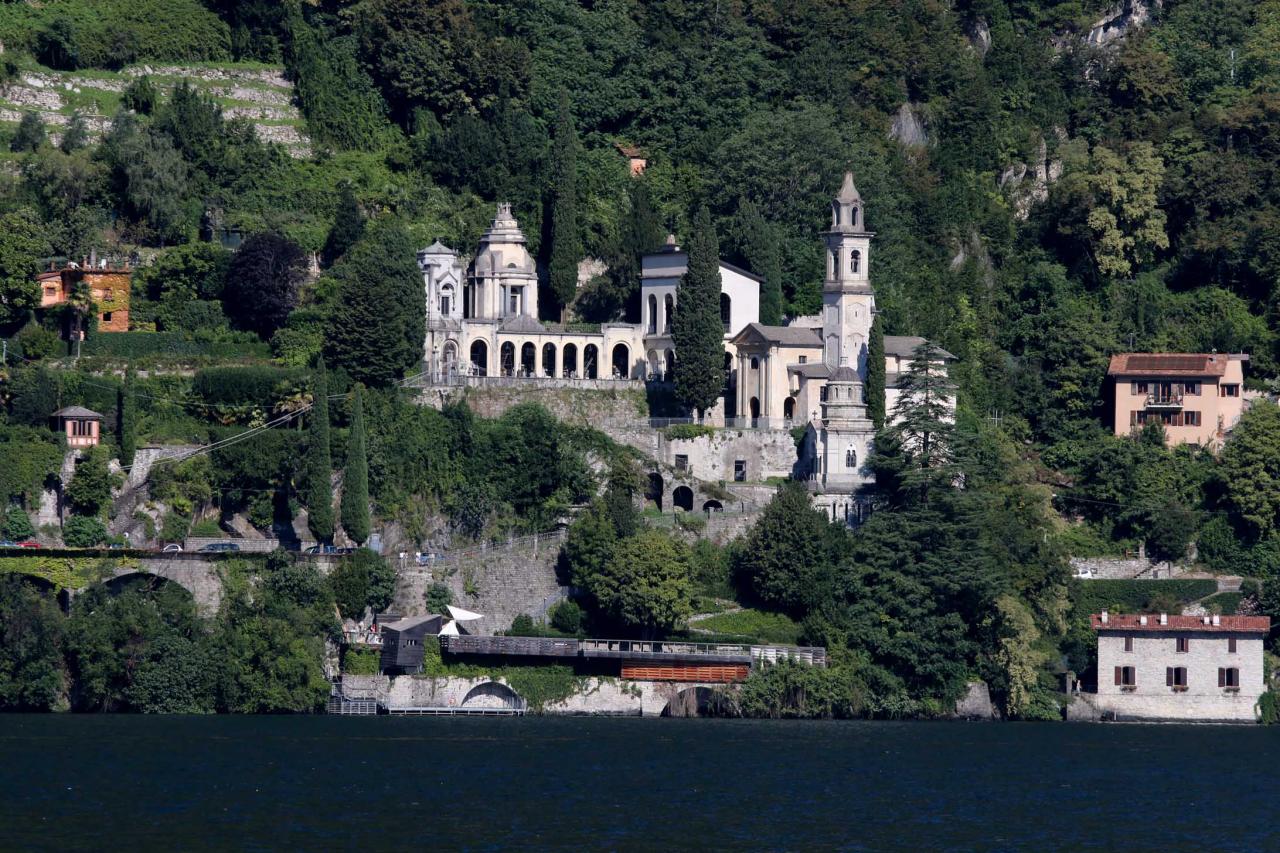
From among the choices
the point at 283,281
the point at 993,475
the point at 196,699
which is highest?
the point at 283,281

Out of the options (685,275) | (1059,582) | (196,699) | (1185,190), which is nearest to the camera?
(196,699)

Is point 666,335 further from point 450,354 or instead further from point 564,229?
point 450,354

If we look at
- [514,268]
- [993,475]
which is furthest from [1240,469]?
[514,268]

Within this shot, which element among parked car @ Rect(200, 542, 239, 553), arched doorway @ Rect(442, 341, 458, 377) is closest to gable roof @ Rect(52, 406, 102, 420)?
parked car @ Rect(200, 542, 239, 553)

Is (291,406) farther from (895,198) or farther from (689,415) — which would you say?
(895,198)

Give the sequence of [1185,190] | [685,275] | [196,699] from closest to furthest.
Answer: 1. [196,699]
2. [685,275]
3. [1185,190]

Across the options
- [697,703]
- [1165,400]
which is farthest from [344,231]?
[1165,400]
